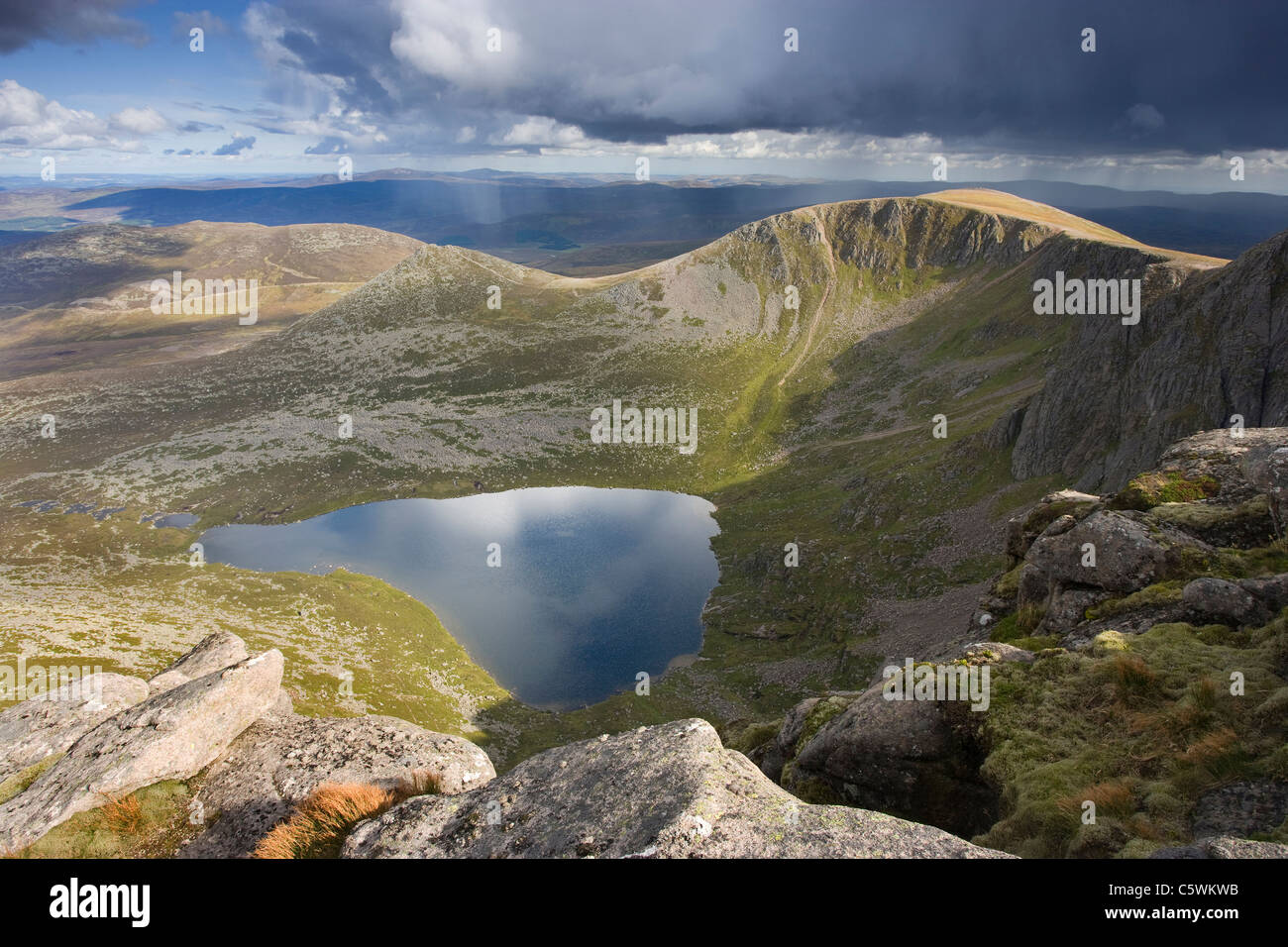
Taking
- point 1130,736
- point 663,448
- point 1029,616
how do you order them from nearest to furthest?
point 1130,736 → point 1029,616 → point 663,448

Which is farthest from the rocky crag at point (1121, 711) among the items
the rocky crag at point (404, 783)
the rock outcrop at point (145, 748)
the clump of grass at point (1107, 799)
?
the rock outcrop at point (145, 748)

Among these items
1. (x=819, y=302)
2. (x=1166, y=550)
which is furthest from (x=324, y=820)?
(x=819, y=302)

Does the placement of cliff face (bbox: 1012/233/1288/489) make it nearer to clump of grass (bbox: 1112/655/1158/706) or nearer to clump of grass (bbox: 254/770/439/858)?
clump of grass (bbox: 1112/655/1158/706)

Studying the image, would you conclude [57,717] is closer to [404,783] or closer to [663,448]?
[404,783]

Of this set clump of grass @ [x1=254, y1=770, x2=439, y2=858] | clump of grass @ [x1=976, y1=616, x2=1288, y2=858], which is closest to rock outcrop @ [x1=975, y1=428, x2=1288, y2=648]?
clump of grass @ [x1=976, y1=616, x2=1288, y2=858]
